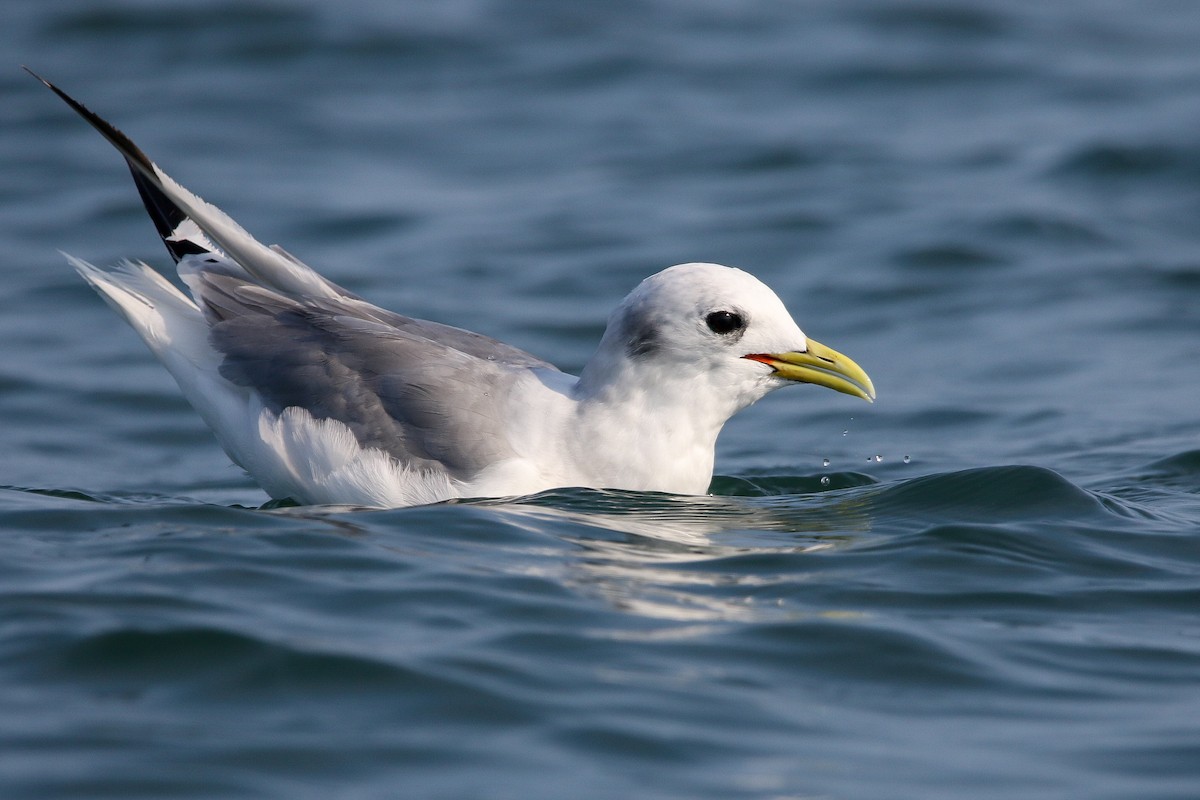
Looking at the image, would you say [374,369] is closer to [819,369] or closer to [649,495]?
[649,495]

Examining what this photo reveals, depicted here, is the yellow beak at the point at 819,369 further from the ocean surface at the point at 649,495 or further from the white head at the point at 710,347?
the ocean surface at the point at 649,495

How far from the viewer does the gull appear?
665 cm

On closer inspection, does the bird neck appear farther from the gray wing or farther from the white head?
the gray wing

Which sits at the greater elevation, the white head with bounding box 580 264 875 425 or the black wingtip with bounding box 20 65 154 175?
the black wingtip with bounding box 20 65 154 175

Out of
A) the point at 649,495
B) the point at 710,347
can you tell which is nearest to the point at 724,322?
the point at 710,347

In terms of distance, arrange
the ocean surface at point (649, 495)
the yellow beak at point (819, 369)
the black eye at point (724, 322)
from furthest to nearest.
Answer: the yellow beak at point (819, 369) < the black eye at point (724, 322) < the ocean surface at point (649, 495)

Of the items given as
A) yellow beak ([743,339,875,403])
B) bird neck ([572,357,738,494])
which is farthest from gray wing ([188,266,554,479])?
yellow beak ([743,339,875,403])

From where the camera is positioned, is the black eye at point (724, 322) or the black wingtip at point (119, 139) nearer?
the black eye at point (724, 322)

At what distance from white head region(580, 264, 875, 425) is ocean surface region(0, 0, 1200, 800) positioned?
486 mm

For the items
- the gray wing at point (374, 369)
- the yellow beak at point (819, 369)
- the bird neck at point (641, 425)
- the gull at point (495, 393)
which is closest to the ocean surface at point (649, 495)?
the bird neck at point (641, 425)

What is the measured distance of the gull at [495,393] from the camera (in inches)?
262

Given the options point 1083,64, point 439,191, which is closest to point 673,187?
point 439,191

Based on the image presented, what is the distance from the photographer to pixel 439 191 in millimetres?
14398

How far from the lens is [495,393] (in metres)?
6.80
